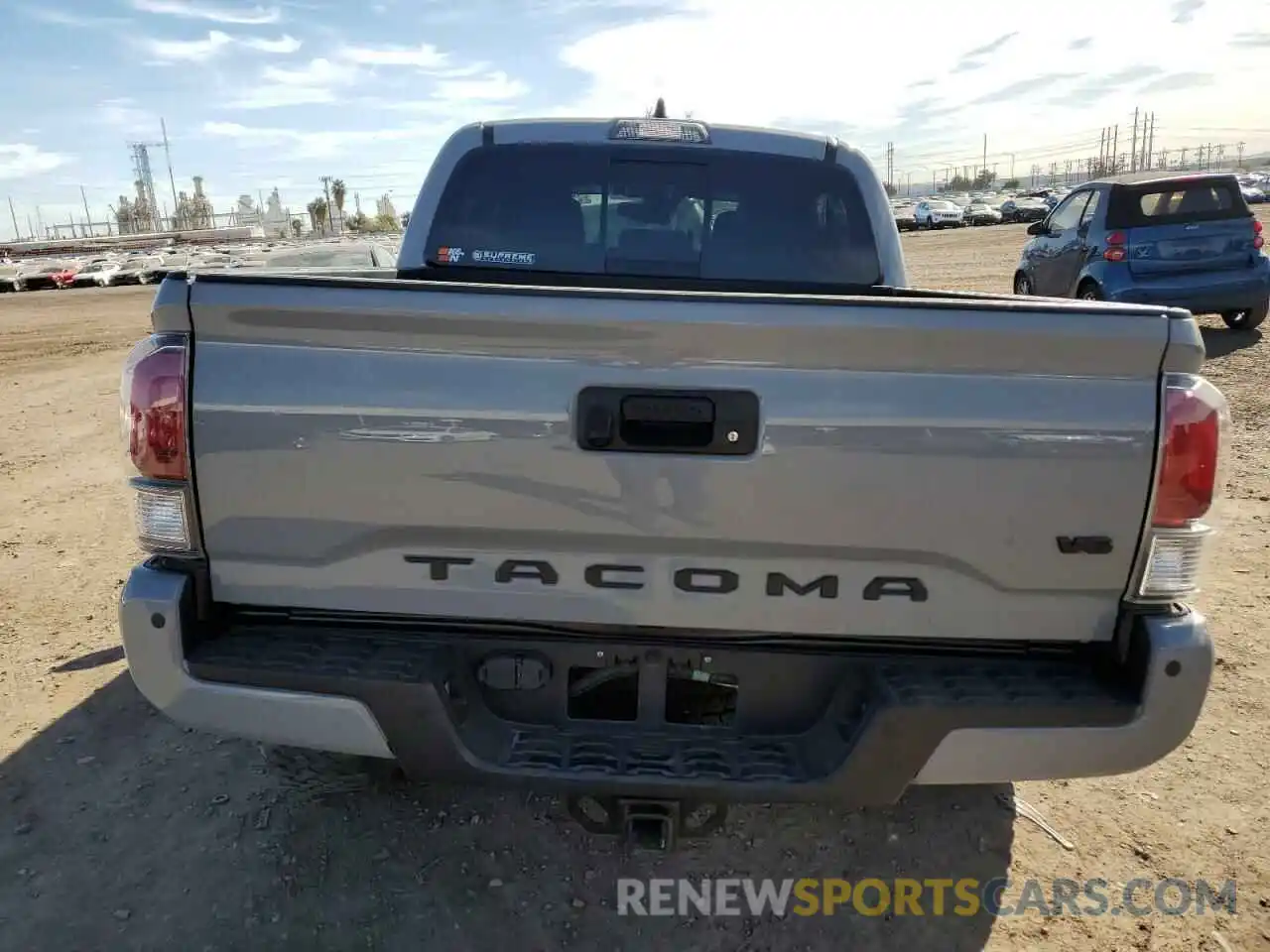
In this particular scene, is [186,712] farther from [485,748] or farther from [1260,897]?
[1260,897]

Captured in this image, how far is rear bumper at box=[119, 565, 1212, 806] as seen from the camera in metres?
2.00

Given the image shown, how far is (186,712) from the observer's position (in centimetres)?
210

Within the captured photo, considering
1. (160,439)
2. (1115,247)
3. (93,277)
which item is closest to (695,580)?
(160,439)

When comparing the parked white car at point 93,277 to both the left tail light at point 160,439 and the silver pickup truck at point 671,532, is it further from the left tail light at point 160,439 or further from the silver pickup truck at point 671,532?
the silver pickup truck at point 671,532

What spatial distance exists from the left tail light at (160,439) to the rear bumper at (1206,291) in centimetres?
1022

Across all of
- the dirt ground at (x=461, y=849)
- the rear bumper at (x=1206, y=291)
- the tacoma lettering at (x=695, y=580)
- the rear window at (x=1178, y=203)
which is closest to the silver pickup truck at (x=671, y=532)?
the tacoma lettering at (x=695, y=580)

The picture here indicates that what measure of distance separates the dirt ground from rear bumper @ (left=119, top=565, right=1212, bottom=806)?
677mm

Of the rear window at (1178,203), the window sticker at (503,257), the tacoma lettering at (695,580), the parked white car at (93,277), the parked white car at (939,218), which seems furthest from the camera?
the parked white car at (939,218)

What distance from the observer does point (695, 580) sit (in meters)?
2.06

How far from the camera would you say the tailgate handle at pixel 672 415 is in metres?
1.94

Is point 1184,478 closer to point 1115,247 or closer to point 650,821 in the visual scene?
point 650,821

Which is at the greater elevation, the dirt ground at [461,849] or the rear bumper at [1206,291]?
the rear bumper at [1206,291]

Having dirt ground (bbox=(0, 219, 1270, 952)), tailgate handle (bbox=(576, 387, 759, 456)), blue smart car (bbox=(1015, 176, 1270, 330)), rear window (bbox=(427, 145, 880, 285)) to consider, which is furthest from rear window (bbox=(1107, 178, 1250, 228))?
tailgate handle (bbox=(576, 387, 759, 456))

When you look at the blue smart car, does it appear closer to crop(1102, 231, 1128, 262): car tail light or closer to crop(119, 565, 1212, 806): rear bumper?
crop(1102, 231, 1128, 262): car tail light
